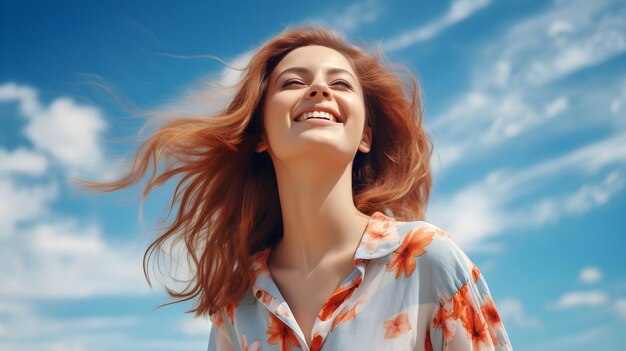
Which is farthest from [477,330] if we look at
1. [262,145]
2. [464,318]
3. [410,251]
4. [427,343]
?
[262,145]

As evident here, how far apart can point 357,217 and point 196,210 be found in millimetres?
924

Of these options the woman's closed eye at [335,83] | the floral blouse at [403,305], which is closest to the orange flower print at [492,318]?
the floral blouse at [403,305]

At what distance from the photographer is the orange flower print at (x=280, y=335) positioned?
121 inches

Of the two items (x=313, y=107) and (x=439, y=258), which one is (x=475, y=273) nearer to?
(x=439, y=258)

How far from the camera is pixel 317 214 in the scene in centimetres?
329

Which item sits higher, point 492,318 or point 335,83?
point 335,83

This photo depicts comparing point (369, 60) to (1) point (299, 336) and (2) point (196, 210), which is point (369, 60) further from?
(1) point (299, 336)

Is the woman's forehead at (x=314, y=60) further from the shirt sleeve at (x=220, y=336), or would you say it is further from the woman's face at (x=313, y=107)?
the shirt sleeve at (x=220, y=336)

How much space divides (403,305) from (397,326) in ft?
0.28

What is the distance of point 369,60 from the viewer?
382 cm

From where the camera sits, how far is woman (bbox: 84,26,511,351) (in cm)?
293

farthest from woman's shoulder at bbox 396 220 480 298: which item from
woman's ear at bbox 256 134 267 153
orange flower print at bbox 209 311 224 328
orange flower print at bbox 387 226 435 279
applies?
orange flower print at bbox 209 311 224 328

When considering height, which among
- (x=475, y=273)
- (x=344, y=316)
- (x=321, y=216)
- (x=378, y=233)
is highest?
(x=321, y=216)

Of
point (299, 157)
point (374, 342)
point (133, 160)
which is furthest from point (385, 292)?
point (133, 160)
